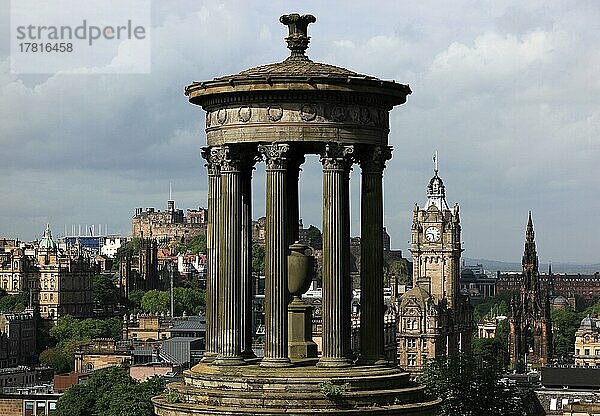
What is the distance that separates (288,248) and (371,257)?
1.72 metres

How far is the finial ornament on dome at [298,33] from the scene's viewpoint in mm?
35031

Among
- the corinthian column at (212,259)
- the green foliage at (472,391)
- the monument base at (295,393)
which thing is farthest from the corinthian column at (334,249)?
the green foliage at (472,391)

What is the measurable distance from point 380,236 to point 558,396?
9240 centimetres

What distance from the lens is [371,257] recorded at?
34438 millimetres

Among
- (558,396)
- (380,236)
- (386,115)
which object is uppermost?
(386,115)

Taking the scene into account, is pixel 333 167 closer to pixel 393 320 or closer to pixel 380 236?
pixel 380 236

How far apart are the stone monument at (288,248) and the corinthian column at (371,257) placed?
2 cm

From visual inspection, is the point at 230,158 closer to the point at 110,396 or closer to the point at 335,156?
the point at 335,156

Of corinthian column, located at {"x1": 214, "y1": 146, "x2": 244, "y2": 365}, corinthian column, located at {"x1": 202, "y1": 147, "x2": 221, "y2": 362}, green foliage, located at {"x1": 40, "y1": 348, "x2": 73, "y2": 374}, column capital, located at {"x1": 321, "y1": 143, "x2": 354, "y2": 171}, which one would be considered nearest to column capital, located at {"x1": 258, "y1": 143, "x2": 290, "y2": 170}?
column capital, located at {"x1": 321, "y1": 143, "x2": 354, "y2": 171}

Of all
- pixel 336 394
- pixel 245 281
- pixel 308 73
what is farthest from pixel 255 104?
pixel 336 394

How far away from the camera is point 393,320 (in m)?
196

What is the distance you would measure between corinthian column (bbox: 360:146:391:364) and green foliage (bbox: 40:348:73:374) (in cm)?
14566

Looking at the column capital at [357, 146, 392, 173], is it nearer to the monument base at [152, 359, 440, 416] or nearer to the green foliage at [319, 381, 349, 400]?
the monument base at [152, 359, 440, 416]

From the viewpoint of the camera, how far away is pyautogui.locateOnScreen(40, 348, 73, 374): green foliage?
181 meters
